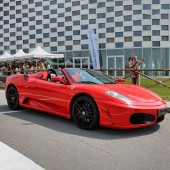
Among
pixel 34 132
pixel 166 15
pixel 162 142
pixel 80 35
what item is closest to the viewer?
pixel 162 142

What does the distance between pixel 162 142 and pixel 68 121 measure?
213cm

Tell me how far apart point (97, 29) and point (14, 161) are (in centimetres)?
2583

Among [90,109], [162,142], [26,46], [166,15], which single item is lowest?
[162,142]

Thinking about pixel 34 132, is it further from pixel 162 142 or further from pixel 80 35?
pixel 80 35

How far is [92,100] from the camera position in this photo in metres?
5.11

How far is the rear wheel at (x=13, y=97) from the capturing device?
7238mm

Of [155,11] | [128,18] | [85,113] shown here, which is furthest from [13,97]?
[155,11]

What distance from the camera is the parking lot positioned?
3.59 metres

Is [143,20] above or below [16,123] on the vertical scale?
above

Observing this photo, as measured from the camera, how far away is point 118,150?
4102 millimetres

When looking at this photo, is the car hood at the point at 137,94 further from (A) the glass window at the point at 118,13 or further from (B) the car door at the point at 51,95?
(A) the glass window at the point at 118,13

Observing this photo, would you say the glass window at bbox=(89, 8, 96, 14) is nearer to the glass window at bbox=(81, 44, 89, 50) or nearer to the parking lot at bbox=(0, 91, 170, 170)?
the glass window at bbox=(81, 44, 89, 50)

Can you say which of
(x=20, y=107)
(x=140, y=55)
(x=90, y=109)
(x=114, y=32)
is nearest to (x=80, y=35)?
(x=114, y=32)

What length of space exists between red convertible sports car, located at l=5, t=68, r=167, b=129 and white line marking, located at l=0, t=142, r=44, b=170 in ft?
5.23
